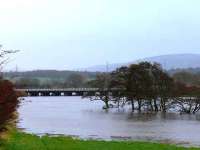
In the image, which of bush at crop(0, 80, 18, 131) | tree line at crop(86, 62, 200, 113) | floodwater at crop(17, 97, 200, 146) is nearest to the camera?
bush at crop(0, 80, 18, 131)

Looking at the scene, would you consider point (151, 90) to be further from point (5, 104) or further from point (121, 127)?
point (5, 104)

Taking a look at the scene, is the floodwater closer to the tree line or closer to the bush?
the bush

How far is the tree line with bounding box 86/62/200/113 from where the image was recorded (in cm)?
6706

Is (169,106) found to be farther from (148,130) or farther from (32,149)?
(32,149)

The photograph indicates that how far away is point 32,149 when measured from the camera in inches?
664

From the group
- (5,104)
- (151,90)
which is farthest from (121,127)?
(5,104)

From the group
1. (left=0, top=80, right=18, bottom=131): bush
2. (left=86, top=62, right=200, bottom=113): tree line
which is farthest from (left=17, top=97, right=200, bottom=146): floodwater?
(left=86, top=62, right=200, bottom=113): tree line

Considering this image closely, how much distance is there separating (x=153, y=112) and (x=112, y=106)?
1344cm

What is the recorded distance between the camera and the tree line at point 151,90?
67.1 meters

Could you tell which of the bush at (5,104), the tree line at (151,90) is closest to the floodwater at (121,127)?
the bush at (5,104)

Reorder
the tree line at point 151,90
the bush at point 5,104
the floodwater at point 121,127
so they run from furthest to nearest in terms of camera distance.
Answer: the tree line at point 151,90 < the floodwater at point 121,127 < the bush at point 5,104

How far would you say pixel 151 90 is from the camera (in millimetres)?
69188

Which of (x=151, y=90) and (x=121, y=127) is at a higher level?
(x=151, y=90)

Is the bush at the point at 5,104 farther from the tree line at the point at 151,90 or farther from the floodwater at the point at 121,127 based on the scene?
the tree line at the point at 151,90
